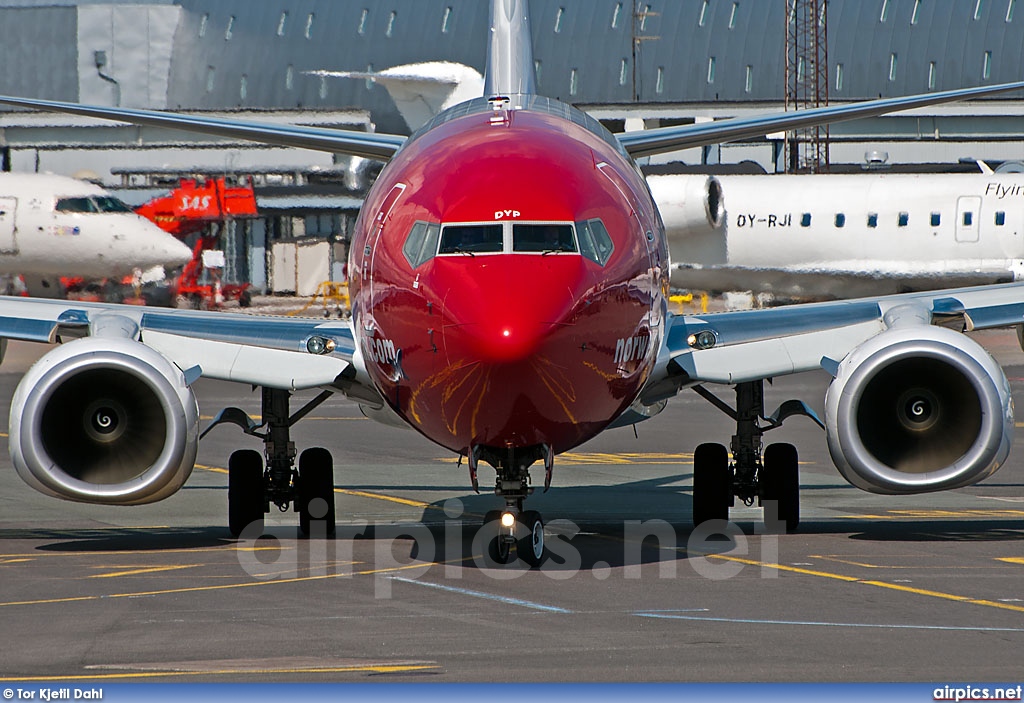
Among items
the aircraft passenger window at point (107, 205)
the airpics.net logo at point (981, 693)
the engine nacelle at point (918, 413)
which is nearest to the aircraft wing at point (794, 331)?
the engine nacelle at point (918, 413)

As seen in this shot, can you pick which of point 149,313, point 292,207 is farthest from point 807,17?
point 149,313

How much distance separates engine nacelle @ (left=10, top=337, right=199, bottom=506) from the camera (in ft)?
42.6

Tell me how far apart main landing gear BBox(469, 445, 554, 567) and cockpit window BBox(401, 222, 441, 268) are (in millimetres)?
1567

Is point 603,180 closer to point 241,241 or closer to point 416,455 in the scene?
point 416,455

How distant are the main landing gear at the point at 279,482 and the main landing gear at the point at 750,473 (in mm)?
3555

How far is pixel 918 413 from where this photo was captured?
13305 mm

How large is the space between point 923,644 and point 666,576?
3083 mm

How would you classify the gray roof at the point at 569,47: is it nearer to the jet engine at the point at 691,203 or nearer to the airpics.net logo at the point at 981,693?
the jet engine at the point at 691,203

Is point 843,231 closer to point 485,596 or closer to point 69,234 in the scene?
point 69,234

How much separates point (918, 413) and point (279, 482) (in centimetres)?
593

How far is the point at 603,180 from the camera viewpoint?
40.5ft

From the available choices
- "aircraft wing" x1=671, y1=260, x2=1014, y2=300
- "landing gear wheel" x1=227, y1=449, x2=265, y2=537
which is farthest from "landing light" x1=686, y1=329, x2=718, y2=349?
"aircraft wing" x1=671, y1=260, x2=1014, y2=300

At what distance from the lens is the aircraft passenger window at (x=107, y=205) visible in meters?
46.3

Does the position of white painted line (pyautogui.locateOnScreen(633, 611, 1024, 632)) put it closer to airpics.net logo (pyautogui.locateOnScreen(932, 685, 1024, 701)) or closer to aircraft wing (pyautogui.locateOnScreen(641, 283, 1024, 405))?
aircraft wing (pyautogui.locateOnScreen(641, 283, 1024, 405))
